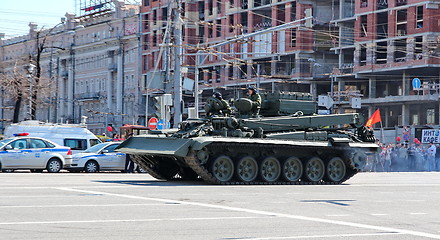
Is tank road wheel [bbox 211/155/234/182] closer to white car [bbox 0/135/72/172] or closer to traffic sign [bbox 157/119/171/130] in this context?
white car [bbox 0/135/72/172]

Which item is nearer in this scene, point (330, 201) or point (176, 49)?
point (330, 201)

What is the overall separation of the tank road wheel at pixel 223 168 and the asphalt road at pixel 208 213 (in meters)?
2.35

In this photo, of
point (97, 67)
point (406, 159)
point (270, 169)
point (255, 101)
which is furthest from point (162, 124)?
point (97, 67)

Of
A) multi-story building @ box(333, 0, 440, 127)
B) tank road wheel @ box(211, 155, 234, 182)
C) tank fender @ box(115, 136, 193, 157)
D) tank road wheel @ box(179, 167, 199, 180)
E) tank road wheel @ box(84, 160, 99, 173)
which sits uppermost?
multi-story building @ box(333, 0, 440, 127)

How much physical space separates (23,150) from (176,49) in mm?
8196

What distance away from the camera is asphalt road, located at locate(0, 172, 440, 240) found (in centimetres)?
1181

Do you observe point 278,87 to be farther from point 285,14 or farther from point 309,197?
point 309,197

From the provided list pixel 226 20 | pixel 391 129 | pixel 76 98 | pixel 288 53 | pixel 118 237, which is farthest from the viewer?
pixel 76 98

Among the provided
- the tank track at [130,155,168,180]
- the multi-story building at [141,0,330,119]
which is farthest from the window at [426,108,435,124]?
the tank track at [130,155,168,180]

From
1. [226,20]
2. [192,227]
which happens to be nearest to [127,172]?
[192,227]

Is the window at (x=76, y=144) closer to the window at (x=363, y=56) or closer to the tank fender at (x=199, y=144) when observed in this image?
the tank fender at (x=199, y=144)

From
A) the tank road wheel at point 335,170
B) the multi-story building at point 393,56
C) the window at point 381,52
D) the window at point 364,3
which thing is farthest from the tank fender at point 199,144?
the window at point 364,3

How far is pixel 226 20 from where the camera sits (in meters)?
79.8

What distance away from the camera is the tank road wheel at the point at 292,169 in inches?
977
